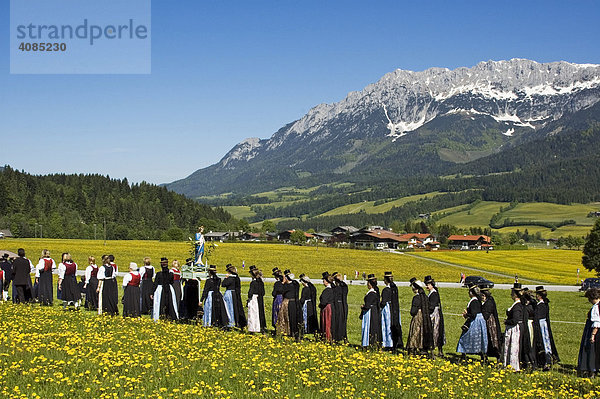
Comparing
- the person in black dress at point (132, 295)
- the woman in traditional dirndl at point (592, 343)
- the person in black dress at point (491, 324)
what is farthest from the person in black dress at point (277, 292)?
the woman in traditional dirndl at point (592, 343)

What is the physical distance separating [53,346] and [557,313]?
84.9 feet

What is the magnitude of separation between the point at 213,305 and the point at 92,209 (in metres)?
135

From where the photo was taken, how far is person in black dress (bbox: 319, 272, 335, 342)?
19.3 m

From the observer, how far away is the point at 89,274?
2616cm

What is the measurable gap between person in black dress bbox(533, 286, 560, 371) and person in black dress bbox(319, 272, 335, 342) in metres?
6.04

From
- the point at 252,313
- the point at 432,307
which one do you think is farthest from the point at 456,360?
the point at 252,313

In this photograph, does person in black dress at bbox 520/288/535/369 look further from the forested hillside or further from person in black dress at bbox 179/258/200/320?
the forested hillside

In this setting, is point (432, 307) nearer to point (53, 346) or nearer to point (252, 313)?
point (252, 313)

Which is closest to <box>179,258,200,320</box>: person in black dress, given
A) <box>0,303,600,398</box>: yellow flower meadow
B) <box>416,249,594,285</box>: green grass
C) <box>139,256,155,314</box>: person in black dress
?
<box>139,256,155,314</box>: person in black dress

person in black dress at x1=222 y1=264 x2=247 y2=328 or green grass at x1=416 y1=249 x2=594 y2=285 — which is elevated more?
person in black dress at x1=222 y1=264 x2=247 y2=328

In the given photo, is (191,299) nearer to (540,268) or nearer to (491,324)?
(491,324)

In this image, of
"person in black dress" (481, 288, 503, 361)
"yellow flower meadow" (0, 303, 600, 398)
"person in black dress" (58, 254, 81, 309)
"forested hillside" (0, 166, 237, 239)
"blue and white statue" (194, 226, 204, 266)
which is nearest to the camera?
"yellow flower meadow" (0, 303, 600, 398)

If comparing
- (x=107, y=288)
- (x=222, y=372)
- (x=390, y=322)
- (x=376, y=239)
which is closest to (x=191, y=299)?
(x=107, y=288)

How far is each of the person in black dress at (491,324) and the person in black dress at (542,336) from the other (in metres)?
1.03
